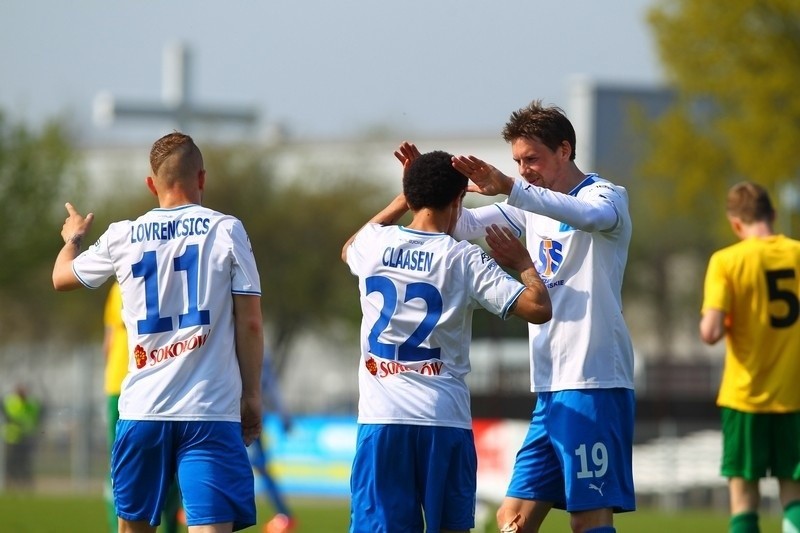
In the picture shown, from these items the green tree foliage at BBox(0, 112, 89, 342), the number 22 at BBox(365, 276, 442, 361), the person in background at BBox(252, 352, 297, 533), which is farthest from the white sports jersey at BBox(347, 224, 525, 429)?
the green tree foliage at BBox(0, 112, 89, 342)

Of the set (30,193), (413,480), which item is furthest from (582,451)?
(30,193)

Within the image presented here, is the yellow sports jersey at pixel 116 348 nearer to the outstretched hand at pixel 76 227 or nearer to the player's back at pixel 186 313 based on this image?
the outstretched hand at pixel 76 227

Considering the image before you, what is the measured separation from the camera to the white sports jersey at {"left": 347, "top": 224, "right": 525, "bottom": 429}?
6.48m

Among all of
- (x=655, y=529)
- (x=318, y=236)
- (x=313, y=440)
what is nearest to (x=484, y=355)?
(x=318, y=236)

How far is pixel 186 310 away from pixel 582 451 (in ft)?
6.48

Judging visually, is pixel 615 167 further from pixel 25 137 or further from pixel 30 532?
pixel 30 532

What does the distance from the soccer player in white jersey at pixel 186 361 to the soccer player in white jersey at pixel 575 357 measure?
124 centimetres

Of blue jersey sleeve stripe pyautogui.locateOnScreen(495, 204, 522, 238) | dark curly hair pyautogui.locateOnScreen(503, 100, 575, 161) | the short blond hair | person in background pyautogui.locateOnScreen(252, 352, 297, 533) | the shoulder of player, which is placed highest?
dark curly hair pyautogui.locateOnScreen(503, 100, 575, 161)

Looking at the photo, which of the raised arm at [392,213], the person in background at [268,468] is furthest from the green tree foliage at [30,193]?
the raised arm at [392,213]

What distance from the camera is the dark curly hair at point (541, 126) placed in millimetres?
7000

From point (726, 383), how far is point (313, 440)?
16.4 metres

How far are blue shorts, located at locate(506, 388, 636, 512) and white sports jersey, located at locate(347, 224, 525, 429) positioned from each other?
631 millimetres

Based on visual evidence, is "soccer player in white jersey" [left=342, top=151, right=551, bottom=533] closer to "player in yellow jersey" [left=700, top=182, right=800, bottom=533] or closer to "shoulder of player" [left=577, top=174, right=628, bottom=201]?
"shoulder of player" [left=577, top=174, right=628, bottom=201]

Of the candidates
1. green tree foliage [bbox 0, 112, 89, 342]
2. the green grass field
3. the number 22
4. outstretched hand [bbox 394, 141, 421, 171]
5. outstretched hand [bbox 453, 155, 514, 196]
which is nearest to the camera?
outstretched hand [bbox 453, 155, 514, 196]
